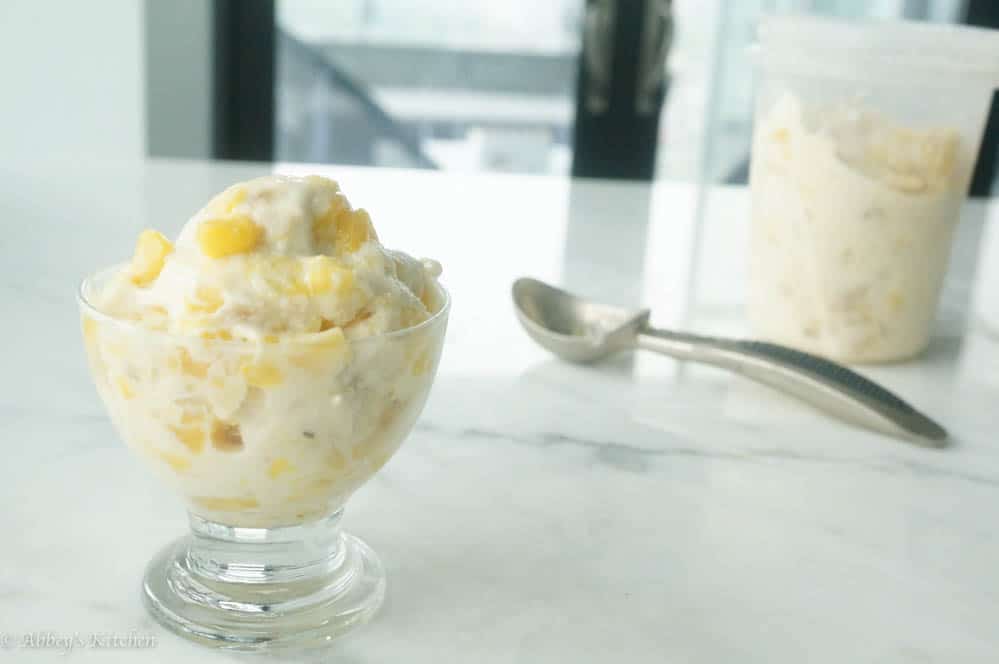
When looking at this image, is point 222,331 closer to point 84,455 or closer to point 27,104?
point 84,455

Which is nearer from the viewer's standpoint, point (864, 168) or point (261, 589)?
point (261, 589)

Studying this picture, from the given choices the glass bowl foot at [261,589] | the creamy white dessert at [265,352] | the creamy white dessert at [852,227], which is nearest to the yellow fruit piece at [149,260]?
the creamy white dessert at [265,352]

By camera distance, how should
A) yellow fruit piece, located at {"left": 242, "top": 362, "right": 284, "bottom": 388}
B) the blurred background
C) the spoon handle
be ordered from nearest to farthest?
yellow fruit piece, located at {"left": 242, "top": 362, "right": 284, "bottom": 388} → the spoon handle → the blurred background

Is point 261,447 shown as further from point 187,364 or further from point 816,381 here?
point 816,381

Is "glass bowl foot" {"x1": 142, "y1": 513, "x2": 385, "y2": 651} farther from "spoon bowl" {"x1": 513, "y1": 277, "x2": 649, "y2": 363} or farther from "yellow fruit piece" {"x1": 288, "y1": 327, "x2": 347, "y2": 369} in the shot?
"spoon bowl" {"x1": 513, "y1": 277, "x2": 649, "y2": 363}

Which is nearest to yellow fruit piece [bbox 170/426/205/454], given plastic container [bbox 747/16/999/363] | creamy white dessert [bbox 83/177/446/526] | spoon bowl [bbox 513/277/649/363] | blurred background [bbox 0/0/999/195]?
creamy white dessert [bbox 83/177/446/526]

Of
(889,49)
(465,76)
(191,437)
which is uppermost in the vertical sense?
(889,49)

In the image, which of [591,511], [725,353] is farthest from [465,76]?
[591,511]

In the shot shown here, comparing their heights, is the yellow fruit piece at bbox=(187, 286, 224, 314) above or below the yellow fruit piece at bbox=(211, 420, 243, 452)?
above

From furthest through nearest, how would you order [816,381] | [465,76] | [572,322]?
[465,76] < [572,322] < [816,381]
